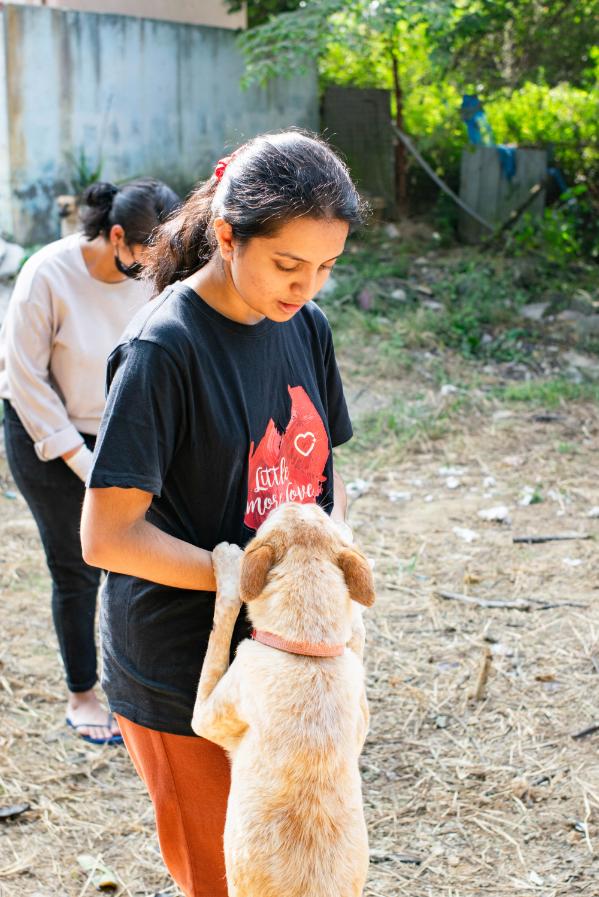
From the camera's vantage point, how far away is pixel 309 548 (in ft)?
7.32

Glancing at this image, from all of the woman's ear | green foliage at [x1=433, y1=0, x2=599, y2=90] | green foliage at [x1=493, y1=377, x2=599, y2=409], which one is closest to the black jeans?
the woman's ear

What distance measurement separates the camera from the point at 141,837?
3801 mm

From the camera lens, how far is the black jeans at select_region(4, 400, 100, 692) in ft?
13.1

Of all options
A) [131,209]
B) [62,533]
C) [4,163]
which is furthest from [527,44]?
[62,533]

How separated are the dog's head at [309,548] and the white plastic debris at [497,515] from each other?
4577mm

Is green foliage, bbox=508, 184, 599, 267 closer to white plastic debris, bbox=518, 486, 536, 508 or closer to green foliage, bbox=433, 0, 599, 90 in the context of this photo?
green foliage, bbox=433, 0, 599, 90

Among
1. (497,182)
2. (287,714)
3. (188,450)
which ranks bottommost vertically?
(497,182)

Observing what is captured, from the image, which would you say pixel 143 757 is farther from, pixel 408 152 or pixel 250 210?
pixel 408 152

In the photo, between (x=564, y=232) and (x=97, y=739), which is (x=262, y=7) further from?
(x=97, y=739)

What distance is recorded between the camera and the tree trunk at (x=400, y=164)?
45.0 feet

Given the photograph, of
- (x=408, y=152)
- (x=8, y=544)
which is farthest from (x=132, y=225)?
(x=408, y=152)

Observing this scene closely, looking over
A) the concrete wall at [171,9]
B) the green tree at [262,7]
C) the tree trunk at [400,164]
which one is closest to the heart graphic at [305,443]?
the concrete wall at [171,9]

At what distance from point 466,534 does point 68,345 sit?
11.3 ft

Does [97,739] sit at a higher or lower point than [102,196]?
lower
